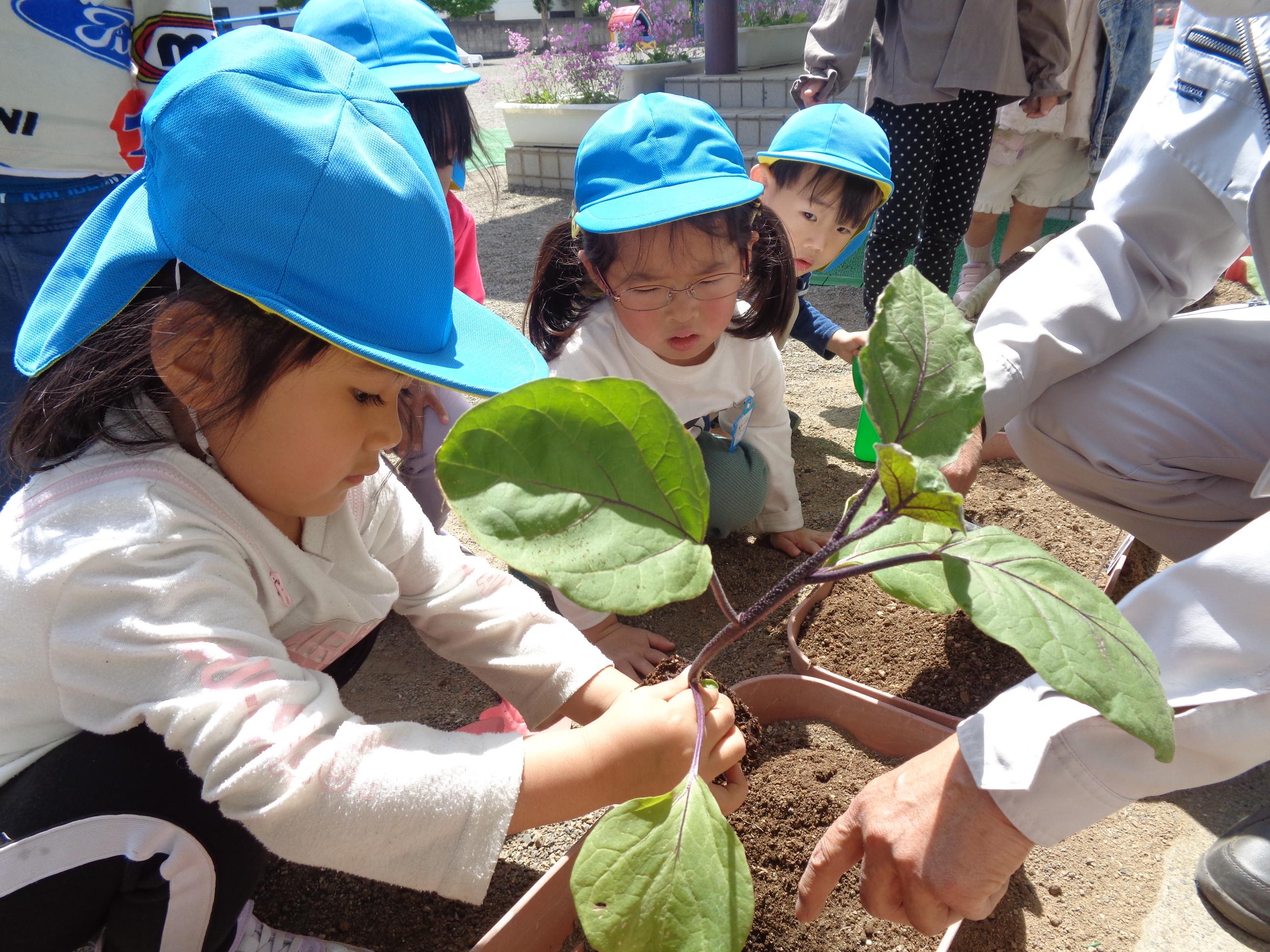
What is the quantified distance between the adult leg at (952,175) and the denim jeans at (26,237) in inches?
79.0

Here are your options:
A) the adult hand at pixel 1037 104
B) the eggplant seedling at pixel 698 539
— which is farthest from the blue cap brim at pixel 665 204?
the adult hand at pixel 1037 104

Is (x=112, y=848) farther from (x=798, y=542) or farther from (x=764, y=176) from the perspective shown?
(x=764, y=176)

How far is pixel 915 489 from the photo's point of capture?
1.90 ft

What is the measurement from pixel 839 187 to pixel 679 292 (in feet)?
2.28

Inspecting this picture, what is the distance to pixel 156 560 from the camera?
0.82 meters

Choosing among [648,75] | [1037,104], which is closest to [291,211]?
[1037,104]

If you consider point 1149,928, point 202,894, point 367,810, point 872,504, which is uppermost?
point 872,504

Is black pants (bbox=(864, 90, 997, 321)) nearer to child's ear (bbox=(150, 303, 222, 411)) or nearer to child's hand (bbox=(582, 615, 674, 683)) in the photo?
child's hand (bbox=(582, 615, 674, 683))

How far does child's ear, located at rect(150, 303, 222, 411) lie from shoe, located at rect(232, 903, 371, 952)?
60cm

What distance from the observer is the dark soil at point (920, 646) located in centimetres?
139

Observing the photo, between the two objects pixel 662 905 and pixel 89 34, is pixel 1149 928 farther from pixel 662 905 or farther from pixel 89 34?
pixel 89 34

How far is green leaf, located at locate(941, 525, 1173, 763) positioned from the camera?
544mm

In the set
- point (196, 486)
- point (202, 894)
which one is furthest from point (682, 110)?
point (202, 894)

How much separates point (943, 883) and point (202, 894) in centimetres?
76
